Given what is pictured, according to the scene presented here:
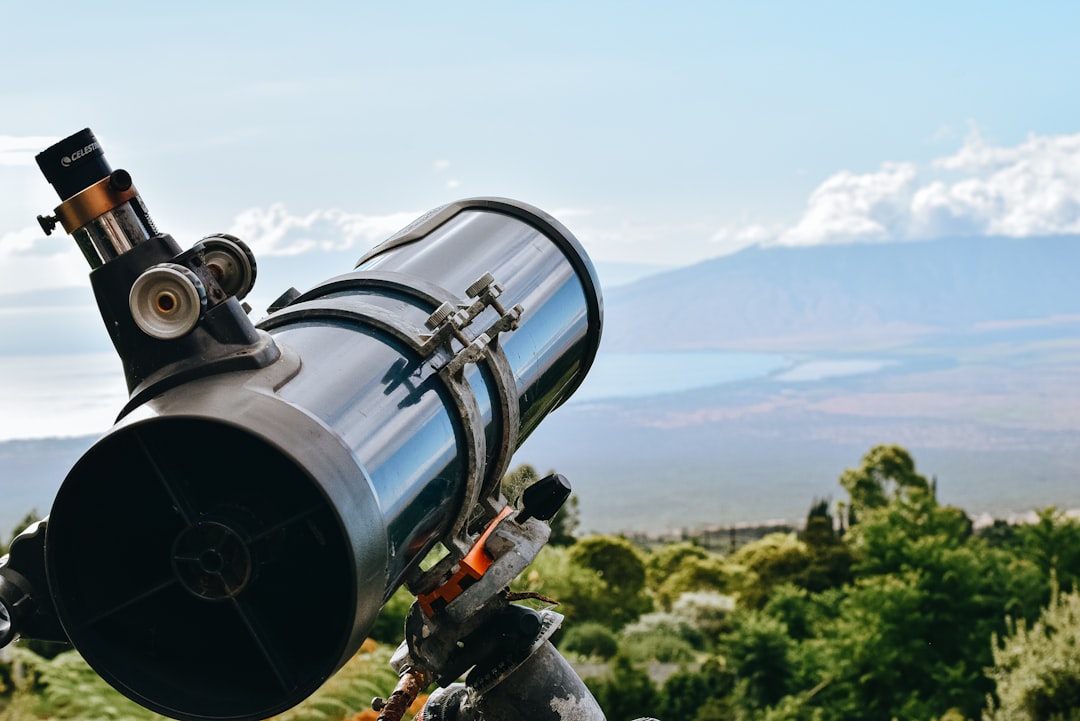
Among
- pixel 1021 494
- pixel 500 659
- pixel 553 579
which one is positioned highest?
pixel 500 659

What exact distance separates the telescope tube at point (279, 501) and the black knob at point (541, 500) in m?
0.39

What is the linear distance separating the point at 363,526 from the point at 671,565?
4117cm

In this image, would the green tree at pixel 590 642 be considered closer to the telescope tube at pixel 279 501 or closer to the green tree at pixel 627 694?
the green tree at pixel 627 694

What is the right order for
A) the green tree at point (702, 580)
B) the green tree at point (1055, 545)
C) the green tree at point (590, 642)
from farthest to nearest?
the green tree at point (702, 580)
the green tree at point (1055, 545)
the green tree at point (590, 642)

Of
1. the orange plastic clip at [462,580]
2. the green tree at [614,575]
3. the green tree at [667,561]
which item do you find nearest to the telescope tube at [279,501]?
the orange plastic clip at [462,580]

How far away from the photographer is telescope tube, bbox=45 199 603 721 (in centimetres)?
341

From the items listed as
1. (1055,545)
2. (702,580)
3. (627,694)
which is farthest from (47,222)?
(702,580)

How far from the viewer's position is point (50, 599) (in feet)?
12.7

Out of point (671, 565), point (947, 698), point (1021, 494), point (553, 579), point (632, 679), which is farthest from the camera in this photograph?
point (1021, 494)

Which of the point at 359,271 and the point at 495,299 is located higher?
the point at 359,271

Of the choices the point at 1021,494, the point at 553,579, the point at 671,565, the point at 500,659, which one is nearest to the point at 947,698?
the point at 553,579

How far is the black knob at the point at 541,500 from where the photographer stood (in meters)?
4.62

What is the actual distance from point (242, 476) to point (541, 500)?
4.37 feet

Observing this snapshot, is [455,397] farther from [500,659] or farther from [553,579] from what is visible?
[553,579]
